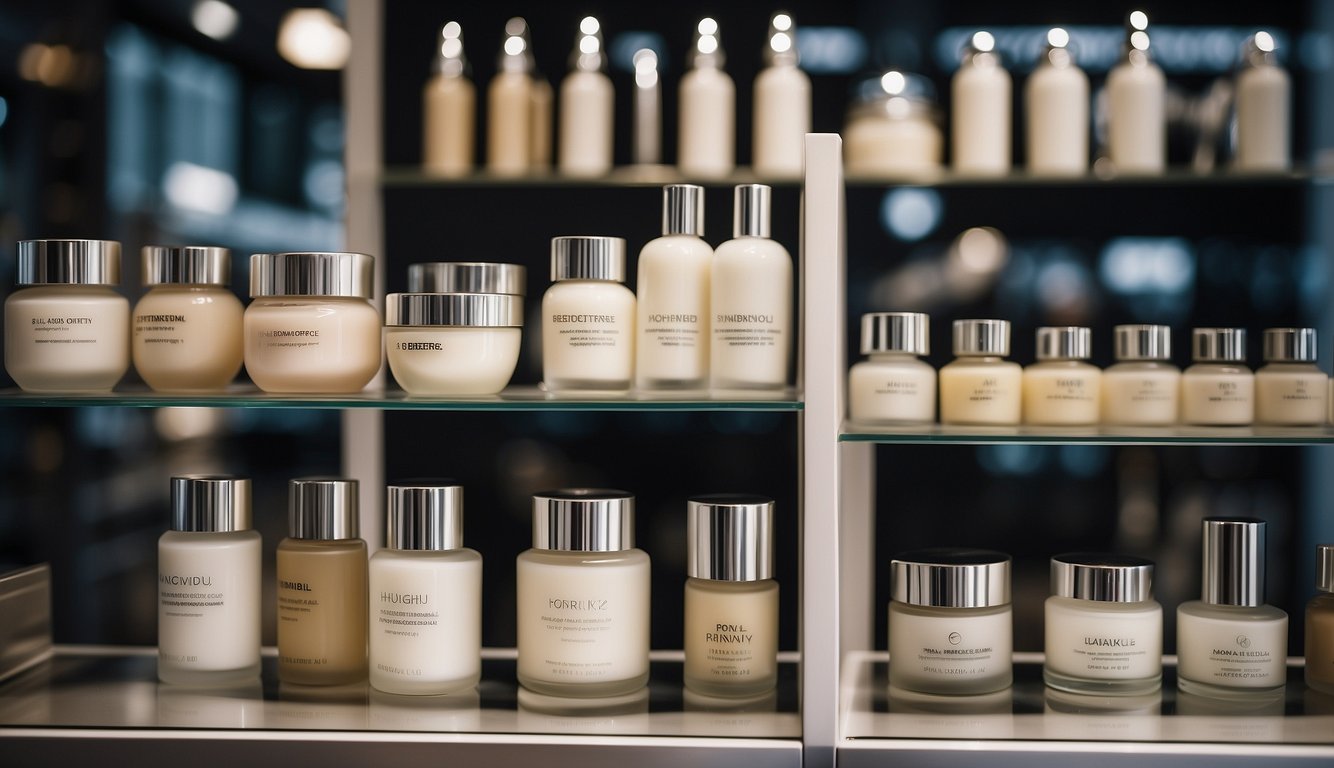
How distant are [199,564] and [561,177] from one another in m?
0.52

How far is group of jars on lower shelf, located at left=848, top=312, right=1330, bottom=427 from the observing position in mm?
993

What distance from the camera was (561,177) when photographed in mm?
1217

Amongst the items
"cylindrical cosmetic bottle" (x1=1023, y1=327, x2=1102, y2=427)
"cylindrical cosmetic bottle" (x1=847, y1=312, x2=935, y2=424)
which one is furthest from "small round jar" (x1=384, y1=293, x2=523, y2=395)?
"cylindrical cosmetic bottle" (x1=1023, y1=327, x2=1102, y2=427)

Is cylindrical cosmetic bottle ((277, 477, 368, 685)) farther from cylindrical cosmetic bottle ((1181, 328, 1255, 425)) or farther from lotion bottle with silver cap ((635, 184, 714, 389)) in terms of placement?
cylindrical cosmetic bottle ((1181, 328, 1255, 425))

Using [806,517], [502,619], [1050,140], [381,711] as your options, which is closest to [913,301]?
[1050,140]

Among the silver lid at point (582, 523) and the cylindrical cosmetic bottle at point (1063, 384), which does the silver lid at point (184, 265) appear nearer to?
the silver lid at point (582, 523)

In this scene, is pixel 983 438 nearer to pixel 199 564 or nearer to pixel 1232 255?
pixel 1232 255

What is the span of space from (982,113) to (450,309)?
59 cm

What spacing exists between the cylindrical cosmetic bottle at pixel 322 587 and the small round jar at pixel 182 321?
0.12m

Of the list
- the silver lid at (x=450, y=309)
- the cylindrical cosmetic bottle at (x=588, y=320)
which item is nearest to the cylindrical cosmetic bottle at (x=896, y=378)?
the cylindrical cosmetic bottle at (x=588, y=320)

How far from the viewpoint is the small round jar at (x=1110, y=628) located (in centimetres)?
96

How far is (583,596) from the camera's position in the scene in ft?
3.00

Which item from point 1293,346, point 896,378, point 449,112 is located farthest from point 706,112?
point 1293,346

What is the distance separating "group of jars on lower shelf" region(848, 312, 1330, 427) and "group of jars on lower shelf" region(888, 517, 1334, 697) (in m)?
0.10
